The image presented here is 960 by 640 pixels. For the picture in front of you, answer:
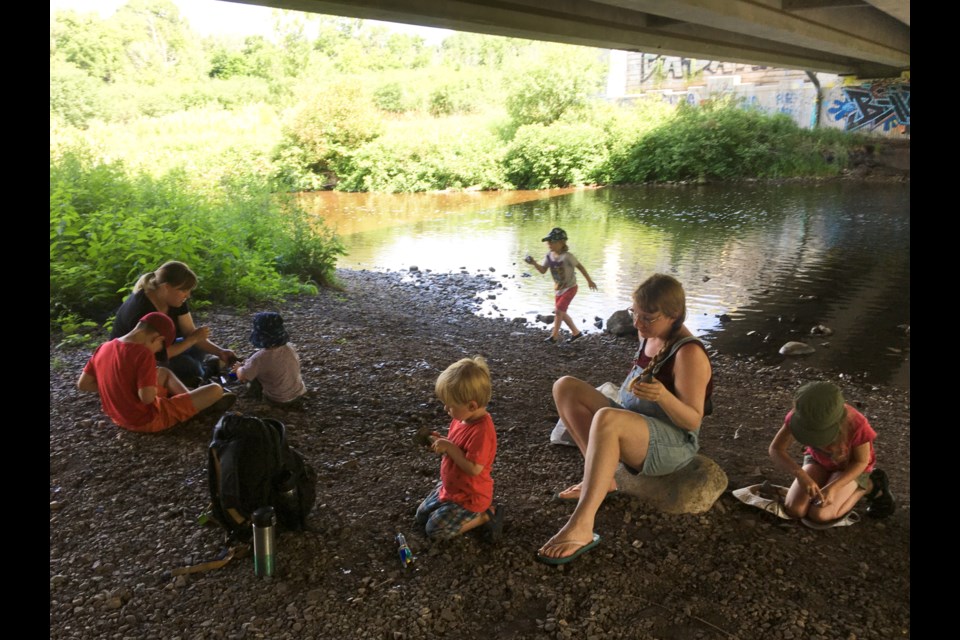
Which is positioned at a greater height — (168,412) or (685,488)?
(168,412)

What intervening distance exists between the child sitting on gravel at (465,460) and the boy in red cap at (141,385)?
1.95 meters

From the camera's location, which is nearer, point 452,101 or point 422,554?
point 422,554

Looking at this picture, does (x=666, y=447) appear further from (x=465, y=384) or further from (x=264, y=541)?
(x=264, y=541)

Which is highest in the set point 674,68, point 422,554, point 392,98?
point 674,68

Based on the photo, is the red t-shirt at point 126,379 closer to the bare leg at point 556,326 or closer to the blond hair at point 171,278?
the blond hair at point 171,278

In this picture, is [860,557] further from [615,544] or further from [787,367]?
[787,367]

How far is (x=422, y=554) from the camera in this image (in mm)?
3451

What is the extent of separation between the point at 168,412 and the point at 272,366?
2.43 ft

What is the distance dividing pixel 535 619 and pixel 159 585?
1.64 meters

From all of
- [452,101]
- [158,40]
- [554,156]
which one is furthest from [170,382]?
[158,40]

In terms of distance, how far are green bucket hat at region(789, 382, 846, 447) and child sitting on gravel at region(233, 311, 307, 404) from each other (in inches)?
127

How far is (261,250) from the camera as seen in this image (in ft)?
33.7
